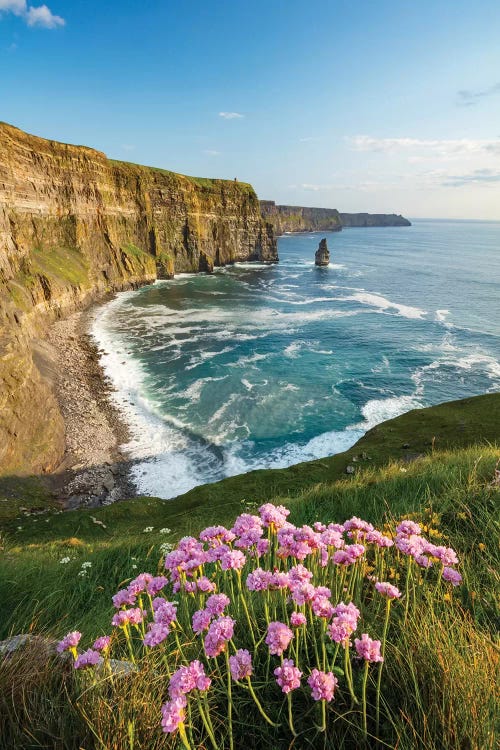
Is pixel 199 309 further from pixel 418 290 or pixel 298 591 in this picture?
pixel 298 591

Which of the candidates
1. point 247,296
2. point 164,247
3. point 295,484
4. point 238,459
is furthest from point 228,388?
point 164,247

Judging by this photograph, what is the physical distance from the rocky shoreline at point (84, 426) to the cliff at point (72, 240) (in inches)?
48.0

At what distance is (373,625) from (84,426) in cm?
3032

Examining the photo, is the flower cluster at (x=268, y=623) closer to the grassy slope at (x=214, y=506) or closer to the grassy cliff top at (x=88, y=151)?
the grassy slope at (x=214, y=506)

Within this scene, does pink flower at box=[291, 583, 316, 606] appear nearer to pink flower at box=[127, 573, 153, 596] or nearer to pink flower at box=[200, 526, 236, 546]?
pink flower at box=[200, 526, 236, 546]

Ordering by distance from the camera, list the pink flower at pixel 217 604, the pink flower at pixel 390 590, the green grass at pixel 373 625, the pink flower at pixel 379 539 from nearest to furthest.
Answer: the green grass at pixel 373 625
the pink flower at pixel 217 604
the pink flower at pixel 390 590
the pink flower at pixel 379 539

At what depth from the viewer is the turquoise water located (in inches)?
1140

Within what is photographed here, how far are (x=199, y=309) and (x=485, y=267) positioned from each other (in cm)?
9655

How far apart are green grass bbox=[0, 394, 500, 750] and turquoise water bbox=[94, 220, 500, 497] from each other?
513 inches

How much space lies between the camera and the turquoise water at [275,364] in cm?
2895

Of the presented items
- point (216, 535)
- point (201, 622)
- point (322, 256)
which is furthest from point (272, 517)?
point (322, 256)

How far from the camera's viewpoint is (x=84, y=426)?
30.2 meters

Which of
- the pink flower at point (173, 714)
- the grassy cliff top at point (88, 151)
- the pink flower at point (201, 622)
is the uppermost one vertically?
the grassy cliff top at point (88, 151)

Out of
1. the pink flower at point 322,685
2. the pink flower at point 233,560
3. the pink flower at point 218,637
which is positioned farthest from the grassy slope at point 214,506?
the pink flower at point 322,685
